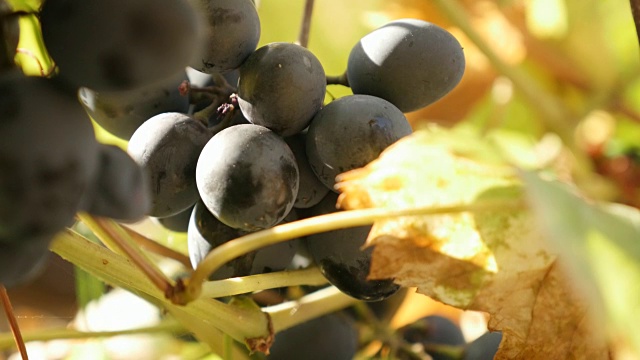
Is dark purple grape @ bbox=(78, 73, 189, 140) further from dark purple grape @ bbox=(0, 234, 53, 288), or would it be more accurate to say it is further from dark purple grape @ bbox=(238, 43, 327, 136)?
dark purple grape @ bbox=(0, 234, 53, 288)

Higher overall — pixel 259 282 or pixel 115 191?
pixel 115 191

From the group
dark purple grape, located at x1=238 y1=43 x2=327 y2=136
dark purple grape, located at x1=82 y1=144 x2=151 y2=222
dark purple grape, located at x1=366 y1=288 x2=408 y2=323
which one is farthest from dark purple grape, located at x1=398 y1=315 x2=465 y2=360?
dark purple grape, located at x1=82 y1=144 x2=151 y2=222

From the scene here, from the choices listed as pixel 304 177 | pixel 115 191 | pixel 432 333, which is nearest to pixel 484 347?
pixel 432 333

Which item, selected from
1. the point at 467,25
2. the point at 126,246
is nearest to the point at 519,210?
the point at 126,246

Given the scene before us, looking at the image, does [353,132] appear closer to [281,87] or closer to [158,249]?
[281,87]

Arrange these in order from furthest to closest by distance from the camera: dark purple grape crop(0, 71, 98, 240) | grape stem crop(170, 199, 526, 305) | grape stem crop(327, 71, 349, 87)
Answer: grape stem crop(327, 71, 349, 87) < grape stem crop(170, 199, 526, 305) < dark purple grape crop(0, 71, 98, 240)

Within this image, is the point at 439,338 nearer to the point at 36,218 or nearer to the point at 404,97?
the point at 404,97
